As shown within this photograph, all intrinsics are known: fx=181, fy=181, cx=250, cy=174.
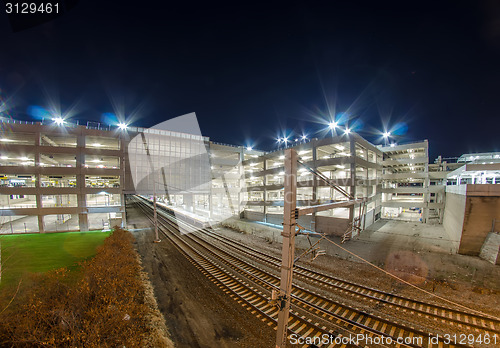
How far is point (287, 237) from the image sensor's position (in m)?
6.05

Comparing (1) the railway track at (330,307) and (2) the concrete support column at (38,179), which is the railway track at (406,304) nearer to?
(1) the railway track at (330,307)

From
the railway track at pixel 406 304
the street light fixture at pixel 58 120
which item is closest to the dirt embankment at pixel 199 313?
the railway track at pixel 406 304

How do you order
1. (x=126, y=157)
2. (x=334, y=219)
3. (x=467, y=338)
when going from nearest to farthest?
(x=467, y=338)
(x=334, y=219)
(x=126, y=157)

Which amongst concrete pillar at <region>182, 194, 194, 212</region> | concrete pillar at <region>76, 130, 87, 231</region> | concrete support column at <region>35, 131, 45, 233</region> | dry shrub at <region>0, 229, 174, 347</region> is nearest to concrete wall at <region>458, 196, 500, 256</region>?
dry shrub at <region>0, 229, 174, 347</region>

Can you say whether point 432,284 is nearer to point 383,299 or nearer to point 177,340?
point 383,299

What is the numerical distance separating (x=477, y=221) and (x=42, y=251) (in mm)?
42529

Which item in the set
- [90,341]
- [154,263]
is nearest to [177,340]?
[90,341]

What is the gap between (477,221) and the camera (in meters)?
17.6

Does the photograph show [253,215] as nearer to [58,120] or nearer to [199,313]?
[199,313]

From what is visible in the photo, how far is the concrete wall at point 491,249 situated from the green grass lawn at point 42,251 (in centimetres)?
3418

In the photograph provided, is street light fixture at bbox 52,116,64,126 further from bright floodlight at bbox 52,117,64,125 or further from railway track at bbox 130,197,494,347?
railway track at bbox 130,197,494,347

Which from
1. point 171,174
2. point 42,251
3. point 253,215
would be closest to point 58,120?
point 171,174

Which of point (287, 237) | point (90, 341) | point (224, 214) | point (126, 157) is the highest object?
point (126, 157)

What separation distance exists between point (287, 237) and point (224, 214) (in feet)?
119
